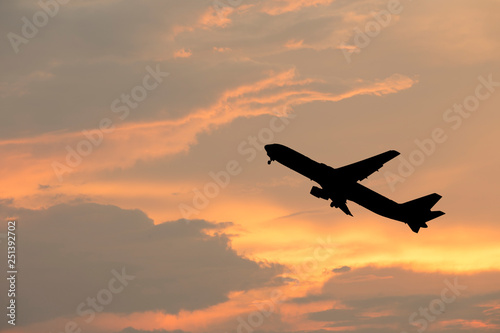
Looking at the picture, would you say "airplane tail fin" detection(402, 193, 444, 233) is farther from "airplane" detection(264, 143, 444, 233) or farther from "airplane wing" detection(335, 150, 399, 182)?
"airplane wing" detection(335, 150, 399, 182)

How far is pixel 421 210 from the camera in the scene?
150 m

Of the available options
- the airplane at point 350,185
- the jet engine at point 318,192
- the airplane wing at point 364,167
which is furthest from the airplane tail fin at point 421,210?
the jet engine at point 318,192

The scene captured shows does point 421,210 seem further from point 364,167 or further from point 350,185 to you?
point 350,185

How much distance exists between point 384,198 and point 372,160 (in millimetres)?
8997

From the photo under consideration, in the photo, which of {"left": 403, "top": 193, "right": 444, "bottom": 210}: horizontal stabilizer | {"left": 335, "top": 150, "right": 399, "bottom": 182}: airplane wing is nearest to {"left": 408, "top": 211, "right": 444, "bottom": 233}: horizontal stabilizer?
{"left": 403, "top": 193, "right": 444, "bottom": 210}: horizontal stabilizer

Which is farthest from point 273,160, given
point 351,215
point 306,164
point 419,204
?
point 419,204

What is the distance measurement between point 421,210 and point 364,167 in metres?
16.2

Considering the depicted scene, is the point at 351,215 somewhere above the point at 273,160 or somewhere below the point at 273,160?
below

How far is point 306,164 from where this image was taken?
14362cm

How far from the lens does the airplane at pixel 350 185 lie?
14312cm

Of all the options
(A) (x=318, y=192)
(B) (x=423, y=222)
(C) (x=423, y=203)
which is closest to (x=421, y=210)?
(C) (x=423, y=203)

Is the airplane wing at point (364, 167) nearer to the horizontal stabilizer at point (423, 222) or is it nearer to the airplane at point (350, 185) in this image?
the airplane at point (350, 185)

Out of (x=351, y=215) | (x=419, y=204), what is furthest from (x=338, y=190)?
(x=419, y=204)

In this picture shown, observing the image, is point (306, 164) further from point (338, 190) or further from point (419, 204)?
point (419, 204)
